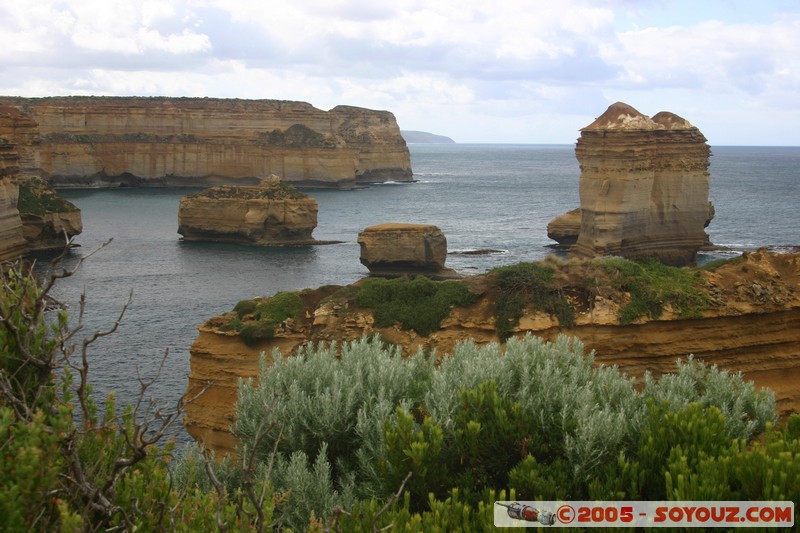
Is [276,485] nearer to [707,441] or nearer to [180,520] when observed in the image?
[180,520]

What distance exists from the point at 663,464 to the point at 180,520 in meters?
4.71

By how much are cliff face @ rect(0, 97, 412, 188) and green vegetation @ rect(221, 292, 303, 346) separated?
105 metres

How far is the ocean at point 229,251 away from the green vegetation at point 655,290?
512 inches

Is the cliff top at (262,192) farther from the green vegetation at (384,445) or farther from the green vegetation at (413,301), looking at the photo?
the green vegetation at (384,445)

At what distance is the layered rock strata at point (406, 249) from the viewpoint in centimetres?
5016

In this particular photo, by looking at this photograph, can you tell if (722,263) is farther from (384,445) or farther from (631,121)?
(631,121)

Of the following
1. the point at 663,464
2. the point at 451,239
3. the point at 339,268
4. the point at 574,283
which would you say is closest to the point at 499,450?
the point at 663,464

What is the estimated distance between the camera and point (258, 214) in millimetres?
67688

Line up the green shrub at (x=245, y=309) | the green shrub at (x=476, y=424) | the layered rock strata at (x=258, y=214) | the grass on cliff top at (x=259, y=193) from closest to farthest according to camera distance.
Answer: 1. the green shrub at (x=476, y=424)
2. the green shrub at (x=245, y=309)
3. the grass on cliff top at (x=259, y=193)
4. the layered rock strata at (x=258, y=214)

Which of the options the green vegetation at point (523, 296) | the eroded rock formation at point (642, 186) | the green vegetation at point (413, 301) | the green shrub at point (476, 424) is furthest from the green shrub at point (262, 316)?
the eroded rock formation at point (642, 186)

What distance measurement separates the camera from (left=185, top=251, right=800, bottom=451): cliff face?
21.1 meters

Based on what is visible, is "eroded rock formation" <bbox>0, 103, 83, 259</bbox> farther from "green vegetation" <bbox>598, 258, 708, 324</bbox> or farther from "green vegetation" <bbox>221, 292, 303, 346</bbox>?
"green vegetation" <bbox>598, 258, 708, 324</bbox>

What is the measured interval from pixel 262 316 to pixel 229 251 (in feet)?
147

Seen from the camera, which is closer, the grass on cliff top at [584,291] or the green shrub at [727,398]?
the green shrub at [727,398]
